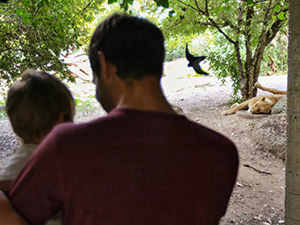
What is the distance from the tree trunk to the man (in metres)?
1.06

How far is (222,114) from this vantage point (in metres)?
8.15

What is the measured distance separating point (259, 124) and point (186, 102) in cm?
392

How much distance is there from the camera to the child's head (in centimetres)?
115

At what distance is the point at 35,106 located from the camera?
3.77 ft

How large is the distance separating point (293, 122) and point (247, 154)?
14.0 ft

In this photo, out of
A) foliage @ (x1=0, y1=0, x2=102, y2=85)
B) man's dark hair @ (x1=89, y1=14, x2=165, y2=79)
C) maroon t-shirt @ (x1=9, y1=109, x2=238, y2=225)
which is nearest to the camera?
maroon t-shirt @ (x1=9, y1=109, x2=238, y2=225)

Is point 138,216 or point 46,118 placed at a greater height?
point 46,118

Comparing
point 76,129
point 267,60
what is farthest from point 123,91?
point 267,60

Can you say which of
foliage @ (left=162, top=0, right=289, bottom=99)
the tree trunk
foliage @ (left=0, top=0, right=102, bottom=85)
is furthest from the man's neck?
foliage @ (left=162, top=0, right=289, bottom=99)

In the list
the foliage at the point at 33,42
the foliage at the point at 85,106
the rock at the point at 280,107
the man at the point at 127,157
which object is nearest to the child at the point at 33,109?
the man at the point at 127,157

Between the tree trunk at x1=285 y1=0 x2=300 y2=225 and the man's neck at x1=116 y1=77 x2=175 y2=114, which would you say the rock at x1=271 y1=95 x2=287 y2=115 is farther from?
the man's neck at x1=116 y1=77 x2=175 y2=114

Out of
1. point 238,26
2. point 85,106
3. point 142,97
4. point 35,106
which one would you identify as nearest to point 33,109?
point 35,106

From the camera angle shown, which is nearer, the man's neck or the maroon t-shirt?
the maroon t-shirt

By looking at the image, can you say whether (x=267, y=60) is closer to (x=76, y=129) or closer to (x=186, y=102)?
(x=186, y=102)
